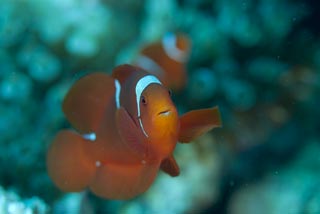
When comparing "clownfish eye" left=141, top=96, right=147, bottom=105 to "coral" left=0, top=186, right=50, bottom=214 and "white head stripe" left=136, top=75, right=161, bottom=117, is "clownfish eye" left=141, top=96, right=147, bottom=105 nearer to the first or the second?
"white head stripe" left=136, top=75, right=161, bottom=117

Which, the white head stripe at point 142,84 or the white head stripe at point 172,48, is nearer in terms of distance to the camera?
the white head stripe at point 142,84

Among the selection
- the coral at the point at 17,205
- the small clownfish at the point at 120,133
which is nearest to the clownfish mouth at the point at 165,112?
the small clownfish at the point at 120,133

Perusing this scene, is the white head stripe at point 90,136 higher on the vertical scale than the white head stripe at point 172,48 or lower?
higher

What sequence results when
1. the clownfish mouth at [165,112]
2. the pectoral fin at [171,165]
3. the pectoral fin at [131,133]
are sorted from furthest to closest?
the pectoral fin at [171,165] → the pectoral fin at [131,133] → the clownfish mouth at [165,112]

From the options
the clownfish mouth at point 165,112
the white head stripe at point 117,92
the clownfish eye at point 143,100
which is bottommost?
the white head stripe at point 117,92

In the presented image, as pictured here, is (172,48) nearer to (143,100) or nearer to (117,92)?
(117,92)

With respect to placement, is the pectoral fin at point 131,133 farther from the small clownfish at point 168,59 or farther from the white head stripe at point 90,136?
the small clownfish at point 168,59

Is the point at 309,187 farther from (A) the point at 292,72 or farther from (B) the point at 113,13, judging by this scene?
(B) the point at 113,13
